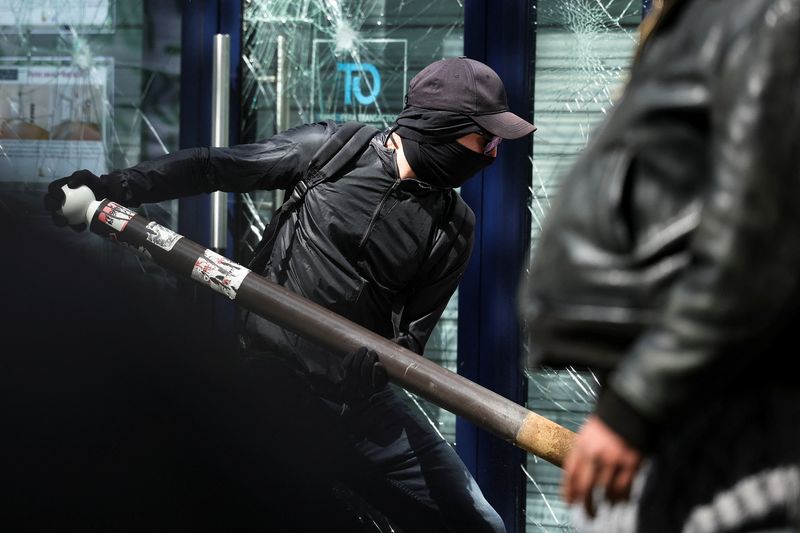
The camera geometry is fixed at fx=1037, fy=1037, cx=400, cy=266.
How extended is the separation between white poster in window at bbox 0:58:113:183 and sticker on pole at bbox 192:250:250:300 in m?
1.19

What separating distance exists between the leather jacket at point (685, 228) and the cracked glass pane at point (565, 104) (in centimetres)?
232

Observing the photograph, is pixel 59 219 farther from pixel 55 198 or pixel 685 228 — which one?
pixel 685 228

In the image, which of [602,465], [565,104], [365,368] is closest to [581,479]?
[602,465]

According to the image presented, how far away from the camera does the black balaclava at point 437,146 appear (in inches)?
117

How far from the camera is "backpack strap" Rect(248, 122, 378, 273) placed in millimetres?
3045

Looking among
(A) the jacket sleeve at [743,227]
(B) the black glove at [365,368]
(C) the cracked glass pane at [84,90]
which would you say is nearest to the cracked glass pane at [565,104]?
(B) the black glove at [365,368]

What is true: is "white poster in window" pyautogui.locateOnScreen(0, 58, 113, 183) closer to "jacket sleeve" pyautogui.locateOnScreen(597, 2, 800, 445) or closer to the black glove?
the black glove

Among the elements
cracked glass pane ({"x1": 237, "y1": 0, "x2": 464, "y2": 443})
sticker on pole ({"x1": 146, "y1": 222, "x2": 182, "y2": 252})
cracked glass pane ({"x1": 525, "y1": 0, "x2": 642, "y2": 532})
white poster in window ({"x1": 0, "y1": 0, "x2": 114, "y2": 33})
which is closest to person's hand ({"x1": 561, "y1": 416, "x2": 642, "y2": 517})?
sticker on pole ({"x1": 146, "y1": 222, "x2": 182, "y2": 252})

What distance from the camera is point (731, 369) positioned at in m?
1.18

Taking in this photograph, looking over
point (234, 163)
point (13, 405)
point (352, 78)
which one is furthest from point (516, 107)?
point (13, 405)

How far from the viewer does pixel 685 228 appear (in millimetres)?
1220


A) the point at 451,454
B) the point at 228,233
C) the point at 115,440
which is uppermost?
the point at 228,233

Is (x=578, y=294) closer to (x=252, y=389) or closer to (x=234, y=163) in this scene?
(x=234, y=163)

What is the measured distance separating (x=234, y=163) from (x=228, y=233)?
3.09 ft
